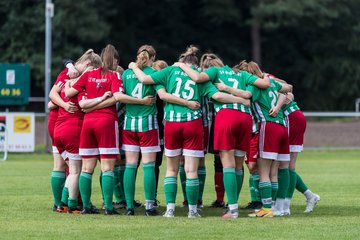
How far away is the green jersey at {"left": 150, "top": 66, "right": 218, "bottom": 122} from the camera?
40.8ft

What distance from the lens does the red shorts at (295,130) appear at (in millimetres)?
13602

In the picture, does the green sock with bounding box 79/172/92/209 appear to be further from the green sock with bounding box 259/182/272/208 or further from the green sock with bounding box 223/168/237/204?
the green sock with bounding box 259/182/272/208

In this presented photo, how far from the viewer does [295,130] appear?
44.9 ft

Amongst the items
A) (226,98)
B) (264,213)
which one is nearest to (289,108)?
(226,98)

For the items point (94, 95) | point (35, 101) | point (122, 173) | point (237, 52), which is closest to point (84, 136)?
point (94, 95)

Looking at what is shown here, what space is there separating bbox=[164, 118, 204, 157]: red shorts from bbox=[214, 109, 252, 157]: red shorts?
21cm

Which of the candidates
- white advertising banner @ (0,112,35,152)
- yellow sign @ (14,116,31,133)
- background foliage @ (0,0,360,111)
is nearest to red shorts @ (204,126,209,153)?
white advertising banner @ (0,112,35,152)

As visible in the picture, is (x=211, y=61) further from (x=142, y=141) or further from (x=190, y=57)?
(x=142, y=141)

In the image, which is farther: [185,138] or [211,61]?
[211,61]

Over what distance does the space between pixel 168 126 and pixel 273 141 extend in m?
1.31

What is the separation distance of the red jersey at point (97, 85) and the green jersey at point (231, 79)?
114 centimetres

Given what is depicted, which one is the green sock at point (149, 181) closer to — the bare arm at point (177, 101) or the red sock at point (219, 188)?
the bare arm at point (177, 101)

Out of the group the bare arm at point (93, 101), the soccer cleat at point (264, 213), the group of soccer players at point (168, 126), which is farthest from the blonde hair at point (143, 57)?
the soccer cleat at point (264, 213)

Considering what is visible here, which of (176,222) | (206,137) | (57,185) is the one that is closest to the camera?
(176,222)
